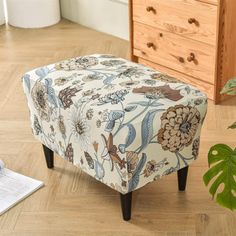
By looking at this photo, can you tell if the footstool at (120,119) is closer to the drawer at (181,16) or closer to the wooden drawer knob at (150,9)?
the drawer at (181,16)

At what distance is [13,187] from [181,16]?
1.15 m

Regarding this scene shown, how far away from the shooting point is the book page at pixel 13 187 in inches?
91.1

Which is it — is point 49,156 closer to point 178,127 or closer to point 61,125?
point 61,125

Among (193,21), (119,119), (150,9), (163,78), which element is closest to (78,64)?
(163,78)

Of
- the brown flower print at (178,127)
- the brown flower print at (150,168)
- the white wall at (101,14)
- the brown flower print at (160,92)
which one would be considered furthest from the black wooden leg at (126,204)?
the white wall at (101,14)

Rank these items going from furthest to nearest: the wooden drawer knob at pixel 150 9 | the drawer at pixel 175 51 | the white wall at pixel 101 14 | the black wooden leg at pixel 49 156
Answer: the white wall at pixel 101 14 < the wooden drawer knob at pixel 150 9 < the drawer at pixel 175 51 < the black wooden leg at pixel 49 156

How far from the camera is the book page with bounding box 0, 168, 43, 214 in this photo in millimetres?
2314

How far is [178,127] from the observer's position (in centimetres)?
208

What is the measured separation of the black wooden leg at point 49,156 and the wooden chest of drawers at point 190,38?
0.88 meters

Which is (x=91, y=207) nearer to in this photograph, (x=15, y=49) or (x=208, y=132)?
(x=208, y=132)

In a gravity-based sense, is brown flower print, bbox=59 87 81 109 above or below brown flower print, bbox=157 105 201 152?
above

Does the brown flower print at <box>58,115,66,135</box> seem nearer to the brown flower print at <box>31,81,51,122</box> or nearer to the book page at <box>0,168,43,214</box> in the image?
the brown flower print at <box>31,81,51,122</box>

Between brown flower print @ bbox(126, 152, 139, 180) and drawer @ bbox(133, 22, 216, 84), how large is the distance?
1.00 m

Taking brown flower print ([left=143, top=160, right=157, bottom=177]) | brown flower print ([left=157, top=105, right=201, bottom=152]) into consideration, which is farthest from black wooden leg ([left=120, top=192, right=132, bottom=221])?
brown flower print ([left=157, top=105, right=201, bottom=152])
